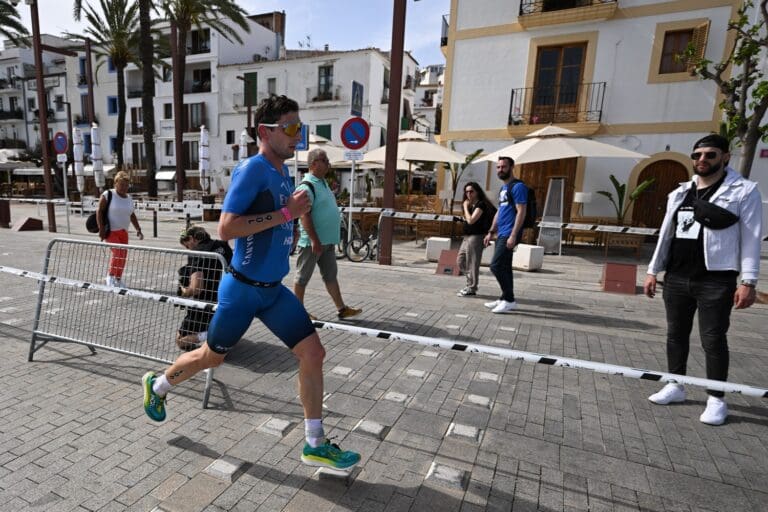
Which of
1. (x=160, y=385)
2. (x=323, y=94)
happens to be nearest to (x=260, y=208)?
(x=160, y=385)

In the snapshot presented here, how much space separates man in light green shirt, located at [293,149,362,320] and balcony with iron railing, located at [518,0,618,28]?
12763 mm

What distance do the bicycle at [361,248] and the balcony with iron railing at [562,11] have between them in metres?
9.69

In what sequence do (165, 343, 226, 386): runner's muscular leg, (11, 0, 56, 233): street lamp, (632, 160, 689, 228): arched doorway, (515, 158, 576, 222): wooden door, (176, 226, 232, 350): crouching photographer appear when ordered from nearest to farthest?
(165, 343, 226, 386): runner's muscular leg → (176, 226, 232, 350): crouching photographer → (11, 0, 56, 233): street lamp → (632, 160, 689, 228): arched doorway → (515, 158, 576, 222): wooden door

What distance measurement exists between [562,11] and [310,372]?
15406mm

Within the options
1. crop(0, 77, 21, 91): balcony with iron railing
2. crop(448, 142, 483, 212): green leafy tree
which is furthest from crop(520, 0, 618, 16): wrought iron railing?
crop(0, 77, 21, 91): balcony with iron railing

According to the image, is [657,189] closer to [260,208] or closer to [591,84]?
[591,84]

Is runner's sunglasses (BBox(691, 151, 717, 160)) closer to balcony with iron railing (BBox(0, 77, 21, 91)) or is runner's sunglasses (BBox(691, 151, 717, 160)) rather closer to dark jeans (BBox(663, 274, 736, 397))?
dark jeans (BBox(663, 274, 736, 397))

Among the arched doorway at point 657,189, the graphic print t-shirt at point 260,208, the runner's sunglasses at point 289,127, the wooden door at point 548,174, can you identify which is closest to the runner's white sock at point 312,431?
the graphic print t-shirt at point 260,208

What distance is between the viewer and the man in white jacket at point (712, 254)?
3.01m

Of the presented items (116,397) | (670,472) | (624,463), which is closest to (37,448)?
(116,397)

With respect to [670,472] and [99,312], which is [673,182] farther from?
[99,312]

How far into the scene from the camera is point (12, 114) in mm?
45562

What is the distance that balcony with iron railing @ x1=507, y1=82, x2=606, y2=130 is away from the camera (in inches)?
547

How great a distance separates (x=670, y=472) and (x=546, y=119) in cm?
1376
